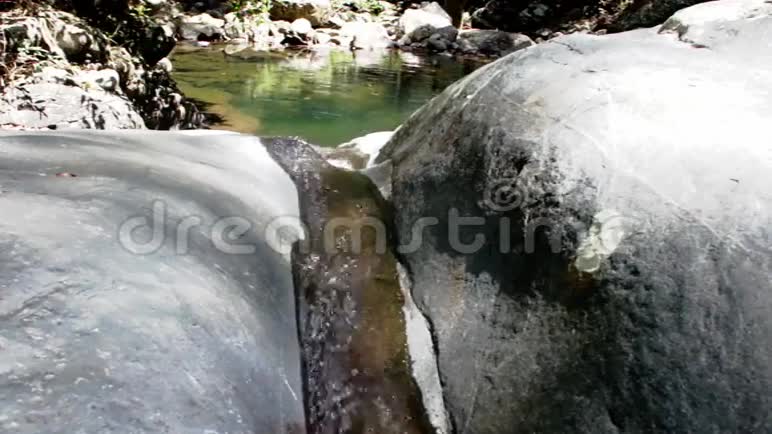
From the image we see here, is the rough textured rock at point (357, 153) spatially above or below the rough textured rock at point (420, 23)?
above

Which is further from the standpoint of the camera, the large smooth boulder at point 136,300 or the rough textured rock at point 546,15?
the rough textured rock at point 546,15

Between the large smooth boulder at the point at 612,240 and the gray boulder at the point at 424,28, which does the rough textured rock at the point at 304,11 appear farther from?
the large smooth boulder at the point at 612,240

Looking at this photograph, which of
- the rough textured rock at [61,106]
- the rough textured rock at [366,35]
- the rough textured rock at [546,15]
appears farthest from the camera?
the rough textured rock at [546,15]

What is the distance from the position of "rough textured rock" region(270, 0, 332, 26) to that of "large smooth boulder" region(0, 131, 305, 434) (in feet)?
43.2

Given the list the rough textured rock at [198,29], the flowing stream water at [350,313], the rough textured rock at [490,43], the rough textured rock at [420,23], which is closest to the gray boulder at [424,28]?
the rough textured rock at [420,23]

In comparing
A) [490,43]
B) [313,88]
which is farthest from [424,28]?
[313,88]

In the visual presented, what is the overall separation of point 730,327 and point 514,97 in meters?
1.14

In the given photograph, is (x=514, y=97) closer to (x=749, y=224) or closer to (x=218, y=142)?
(x=749, y=224)

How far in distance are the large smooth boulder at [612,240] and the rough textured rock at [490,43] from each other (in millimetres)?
12836

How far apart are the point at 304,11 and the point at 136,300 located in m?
14.5

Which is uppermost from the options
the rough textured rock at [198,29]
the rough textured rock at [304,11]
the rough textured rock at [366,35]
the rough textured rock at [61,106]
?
the rough textured rock at [61,106]

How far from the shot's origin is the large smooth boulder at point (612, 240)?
1.48m

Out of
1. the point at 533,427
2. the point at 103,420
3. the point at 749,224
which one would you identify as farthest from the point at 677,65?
the point at 103,420

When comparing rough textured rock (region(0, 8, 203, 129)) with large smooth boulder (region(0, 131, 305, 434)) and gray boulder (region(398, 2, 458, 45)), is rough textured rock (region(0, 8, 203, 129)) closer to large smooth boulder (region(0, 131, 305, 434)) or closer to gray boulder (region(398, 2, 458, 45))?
large smooth boulder (region(0, 131, 305, 434))
